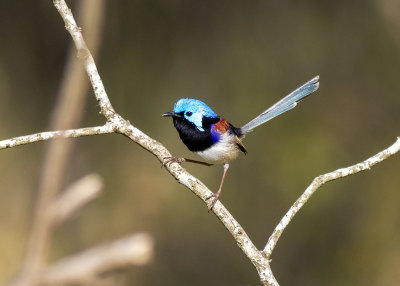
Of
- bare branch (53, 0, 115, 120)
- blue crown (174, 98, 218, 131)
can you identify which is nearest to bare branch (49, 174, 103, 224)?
bare branch (53, 0, 115, 120)

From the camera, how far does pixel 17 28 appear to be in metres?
6.76

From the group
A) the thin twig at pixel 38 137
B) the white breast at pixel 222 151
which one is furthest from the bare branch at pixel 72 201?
the white breast at pixel 222 151

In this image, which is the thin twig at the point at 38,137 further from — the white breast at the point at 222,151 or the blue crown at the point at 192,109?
the white breast at the point at 222,151

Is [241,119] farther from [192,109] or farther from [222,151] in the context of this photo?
[192,109]

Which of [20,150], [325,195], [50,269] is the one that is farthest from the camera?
[325,195]

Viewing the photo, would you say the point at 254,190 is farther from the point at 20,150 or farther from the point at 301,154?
the point at 20,150

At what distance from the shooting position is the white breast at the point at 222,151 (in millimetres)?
3471

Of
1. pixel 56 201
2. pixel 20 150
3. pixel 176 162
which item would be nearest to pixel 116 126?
pixel 176 162

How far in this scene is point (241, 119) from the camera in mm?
6969

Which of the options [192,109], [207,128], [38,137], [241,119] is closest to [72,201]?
[38,137]

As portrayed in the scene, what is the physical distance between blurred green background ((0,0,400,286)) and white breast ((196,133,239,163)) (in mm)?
3015

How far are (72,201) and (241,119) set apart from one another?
6.13m

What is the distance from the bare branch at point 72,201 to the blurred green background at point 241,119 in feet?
18.5

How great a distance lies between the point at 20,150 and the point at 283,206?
3.32 metres
